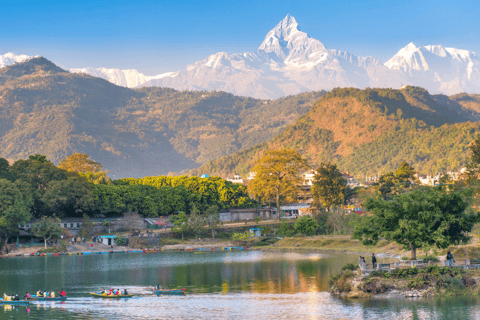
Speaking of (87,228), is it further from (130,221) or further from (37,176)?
(37,176)

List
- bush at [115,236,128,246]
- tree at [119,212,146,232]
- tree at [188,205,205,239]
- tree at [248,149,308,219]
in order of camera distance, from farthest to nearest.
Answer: tree at [248,149,308,219]
tree at [188,205,205,239]
tree at [119,212,146,232]
bush at [115,236,128,246]

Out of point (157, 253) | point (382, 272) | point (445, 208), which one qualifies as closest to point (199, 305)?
point (382, 272)

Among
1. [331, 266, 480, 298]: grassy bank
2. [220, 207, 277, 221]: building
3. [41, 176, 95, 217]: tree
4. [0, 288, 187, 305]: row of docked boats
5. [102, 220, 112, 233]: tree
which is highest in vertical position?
[41, 176, 95, 217]: tree

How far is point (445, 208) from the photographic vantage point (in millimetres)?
59875

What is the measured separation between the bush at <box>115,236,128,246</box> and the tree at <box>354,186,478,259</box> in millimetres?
74536

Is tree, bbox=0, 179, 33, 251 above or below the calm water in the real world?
above

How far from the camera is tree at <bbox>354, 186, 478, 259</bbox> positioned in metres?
58.1

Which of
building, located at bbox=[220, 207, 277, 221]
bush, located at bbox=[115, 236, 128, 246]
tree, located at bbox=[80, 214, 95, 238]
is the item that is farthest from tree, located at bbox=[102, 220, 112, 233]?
building, located at bbox=[220, 207, 277, 221]

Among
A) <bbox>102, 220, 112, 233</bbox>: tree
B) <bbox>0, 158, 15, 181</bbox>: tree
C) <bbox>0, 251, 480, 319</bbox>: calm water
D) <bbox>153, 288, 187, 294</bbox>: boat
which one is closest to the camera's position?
<bbox>0, 251, 480, 319</bbox>: calm water

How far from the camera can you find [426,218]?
5784 cm

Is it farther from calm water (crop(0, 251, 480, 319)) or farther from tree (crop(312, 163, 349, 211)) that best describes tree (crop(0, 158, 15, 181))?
tree (crop(312, 163, 349, 211))

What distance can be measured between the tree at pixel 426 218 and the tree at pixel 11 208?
7248cm

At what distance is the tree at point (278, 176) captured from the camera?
156 m

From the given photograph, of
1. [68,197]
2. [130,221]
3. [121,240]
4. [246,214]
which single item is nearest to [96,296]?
[121,240]
